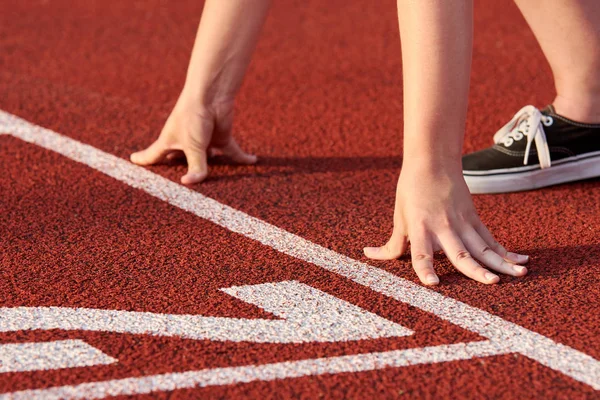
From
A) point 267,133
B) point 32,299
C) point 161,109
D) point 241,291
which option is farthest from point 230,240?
point 161,109

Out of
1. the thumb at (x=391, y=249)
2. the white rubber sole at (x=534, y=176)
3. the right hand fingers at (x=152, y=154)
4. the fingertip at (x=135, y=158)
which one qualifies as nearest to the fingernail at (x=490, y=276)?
the thumb at (x=391, y=249)

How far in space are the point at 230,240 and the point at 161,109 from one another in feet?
5.00

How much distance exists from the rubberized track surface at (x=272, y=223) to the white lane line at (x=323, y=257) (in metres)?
0.01

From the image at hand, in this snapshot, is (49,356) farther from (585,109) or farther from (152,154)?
(585,109)

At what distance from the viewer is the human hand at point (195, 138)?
324 cm

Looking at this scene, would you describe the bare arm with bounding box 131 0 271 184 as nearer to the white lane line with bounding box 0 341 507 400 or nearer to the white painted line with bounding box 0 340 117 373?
the white painted line with bounding box 0 340 117 373

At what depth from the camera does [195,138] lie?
3.26m

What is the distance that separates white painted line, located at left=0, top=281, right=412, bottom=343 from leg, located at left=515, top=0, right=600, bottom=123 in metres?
1.37

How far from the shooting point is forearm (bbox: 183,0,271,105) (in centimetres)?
322

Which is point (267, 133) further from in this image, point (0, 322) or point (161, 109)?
point (0, 322)

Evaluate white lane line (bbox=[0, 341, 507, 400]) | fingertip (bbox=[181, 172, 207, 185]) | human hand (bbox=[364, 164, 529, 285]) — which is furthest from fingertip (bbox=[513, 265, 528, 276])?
fingertip (bbox=[181, 172, 207, 185])

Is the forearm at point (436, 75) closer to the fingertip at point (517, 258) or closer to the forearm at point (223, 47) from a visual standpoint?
the fingertip at point (517, 258)

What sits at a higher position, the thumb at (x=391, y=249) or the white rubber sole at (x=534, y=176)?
the white rubber sole at (x=534, y=176)

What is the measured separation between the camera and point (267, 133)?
382cm
